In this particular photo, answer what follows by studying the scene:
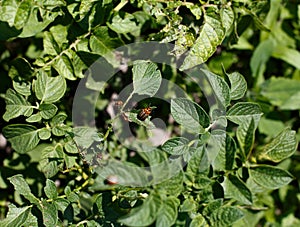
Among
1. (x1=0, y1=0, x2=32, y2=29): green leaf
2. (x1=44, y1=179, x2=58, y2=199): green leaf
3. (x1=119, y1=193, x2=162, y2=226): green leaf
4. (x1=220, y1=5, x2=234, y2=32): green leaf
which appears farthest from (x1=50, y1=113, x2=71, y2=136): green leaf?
(x1=220, y1=5, x2=234, y2=32): green leaf

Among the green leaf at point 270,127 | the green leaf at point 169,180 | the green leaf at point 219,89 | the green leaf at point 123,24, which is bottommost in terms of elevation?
the green leaf at point 270,127

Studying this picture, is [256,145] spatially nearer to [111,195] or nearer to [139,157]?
[139,157]

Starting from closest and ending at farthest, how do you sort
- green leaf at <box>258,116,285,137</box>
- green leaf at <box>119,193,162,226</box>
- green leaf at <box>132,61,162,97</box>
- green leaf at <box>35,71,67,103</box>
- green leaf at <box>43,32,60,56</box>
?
green leaf at <box>119,193,162,226</box>
green leaf at <box>132,61,162,97</box>
green leaf at <box>35,71,67,103</box>
green leaf at <box>43,32,60,56</box>
green leaf at <box>258,116,285,137</box>

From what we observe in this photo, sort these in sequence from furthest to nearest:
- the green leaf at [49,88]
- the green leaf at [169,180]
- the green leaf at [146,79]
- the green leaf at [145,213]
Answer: the green leaf at [49,88], the green leaf at [146,79], the green leaf at [169,180], the green leaf at [145,213]

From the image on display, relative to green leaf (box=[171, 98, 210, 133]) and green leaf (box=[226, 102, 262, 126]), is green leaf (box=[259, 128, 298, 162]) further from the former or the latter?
green leaf (box=[171, 98, 210, 133])

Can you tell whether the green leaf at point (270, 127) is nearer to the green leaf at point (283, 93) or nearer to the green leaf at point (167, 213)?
the green leaf at point (283, 93)

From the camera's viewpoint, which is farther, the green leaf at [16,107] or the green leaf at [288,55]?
the green leaf at [288,55]

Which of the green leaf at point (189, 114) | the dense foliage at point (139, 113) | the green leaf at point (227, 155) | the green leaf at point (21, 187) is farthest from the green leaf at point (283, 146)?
the green leaf at point (21, 187)
